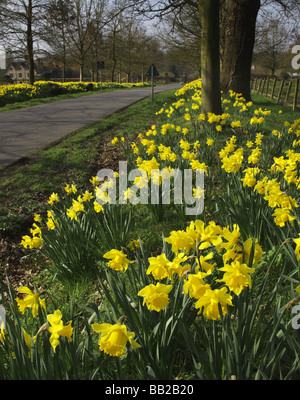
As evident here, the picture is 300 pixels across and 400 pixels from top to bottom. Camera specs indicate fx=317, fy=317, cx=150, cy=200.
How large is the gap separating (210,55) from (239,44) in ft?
16.0

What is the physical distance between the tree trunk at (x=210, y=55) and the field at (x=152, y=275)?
1.59 meters

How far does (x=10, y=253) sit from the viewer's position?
9.74ft

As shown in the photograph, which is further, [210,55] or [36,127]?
[36,127]

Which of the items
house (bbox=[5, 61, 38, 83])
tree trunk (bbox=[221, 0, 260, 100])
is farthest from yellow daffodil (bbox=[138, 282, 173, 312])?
house (bbox=[5, 61, 38, 83])

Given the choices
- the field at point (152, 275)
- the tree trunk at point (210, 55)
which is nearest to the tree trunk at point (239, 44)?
the tree trunk at point (210, 55)

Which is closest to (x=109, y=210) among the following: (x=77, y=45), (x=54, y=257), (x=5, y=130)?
(x=54, y=257)

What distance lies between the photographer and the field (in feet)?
3.91

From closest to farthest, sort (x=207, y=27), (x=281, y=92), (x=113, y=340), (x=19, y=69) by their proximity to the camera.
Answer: (x=113, y=340) → (x=207, y=27) → (x=281, y=92) → (x=19, y=69)

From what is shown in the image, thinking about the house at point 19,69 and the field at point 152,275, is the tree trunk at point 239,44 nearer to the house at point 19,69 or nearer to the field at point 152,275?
the field at point 152,275

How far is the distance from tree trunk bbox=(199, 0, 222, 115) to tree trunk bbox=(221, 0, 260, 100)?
4438mm

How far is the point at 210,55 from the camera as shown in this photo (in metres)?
6.22

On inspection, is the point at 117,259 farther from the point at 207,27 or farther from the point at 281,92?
the point at 281,92

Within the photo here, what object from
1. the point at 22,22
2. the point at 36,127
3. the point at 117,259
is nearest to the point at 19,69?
the point at 22,22

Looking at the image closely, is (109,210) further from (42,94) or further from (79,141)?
(42,94)
